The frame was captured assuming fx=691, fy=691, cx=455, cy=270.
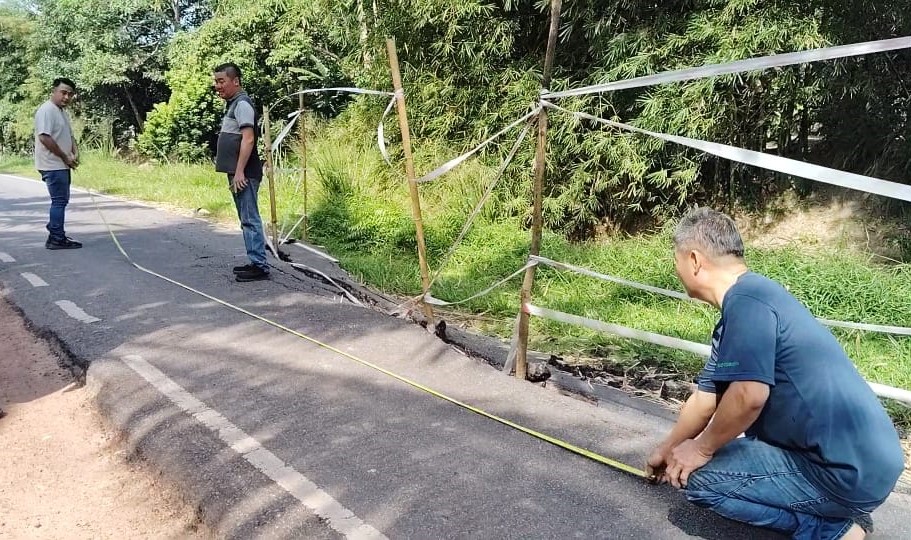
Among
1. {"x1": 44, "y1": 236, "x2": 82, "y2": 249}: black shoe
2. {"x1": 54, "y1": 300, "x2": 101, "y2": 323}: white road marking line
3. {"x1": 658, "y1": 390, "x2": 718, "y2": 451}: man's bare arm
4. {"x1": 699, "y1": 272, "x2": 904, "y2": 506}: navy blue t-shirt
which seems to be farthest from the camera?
{"x1": 44, "y1": 236, "x2": 82, "y2": 249}: black shoe

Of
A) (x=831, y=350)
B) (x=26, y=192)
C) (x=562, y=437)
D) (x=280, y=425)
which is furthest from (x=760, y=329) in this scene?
(x=26, y=192)

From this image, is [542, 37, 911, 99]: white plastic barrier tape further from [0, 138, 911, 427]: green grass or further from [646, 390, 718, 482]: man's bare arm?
[0, 138, 911, 427]: green grass

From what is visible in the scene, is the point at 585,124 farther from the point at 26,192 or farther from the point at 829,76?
the point at 26,192

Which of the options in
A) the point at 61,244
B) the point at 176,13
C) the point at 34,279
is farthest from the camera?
the point at 176,13

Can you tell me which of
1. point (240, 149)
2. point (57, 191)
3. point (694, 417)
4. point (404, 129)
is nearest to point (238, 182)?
point (240, 149)

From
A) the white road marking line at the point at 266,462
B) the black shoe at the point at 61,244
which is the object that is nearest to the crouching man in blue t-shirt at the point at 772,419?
the white road marking line at the point at 266,462

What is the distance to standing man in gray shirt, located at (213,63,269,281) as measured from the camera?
567cm

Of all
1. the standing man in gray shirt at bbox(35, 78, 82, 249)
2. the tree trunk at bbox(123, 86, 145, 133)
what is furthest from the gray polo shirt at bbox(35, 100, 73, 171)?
the tree trunk at bbox(123, 86, 145, 133)

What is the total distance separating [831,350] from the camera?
221 cm

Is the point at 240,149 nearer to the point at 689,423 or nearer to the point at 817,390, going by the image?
the point at 689,423

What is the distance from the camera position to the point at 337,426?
135 inches

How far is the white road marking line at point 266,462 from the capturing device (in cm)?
261

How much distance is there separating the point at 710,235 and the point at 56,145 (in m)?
6.83

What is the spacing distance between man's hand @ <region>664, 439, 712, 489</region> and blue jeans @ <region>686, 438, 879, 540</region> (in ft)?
0.10
